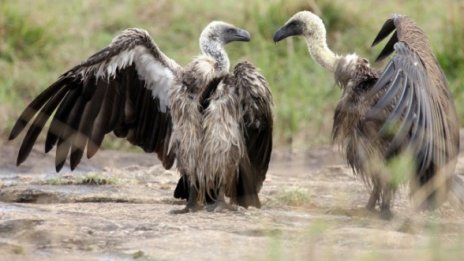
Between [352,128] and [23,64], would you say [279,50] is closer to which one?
[23,64]

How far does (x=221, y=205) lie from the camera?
720cm

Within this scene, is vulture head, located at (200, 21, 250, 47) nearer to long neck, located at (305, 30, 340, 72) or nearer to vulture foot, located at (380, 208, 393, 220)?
long neck, located at (305, 30, 340, 72)

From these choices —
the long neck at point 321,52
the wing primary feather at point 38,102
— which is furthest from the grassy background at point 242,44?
the wing primary feather at point 38,102

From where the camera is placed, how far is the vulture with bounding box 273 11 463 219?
20.9 ft

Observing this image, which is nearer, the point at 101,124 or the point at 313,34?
the point at 101,124

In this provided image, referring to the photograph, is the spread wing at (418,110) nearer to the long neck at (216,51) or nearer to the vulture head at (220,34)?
the long neck at (216,51)

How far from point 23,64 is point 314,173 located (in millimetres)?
3268

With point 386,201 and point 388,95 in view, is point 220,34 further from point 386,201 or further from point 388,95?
point 388,95

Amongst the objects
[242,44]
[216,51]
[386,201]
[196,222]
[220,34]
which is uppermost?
[242,44]

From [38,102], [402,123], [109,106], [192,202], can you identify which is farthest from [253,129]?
[38,102]

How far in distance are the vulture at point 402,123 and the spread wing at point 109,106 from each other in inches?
42.5

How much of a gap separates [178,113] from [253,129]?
1.42ft

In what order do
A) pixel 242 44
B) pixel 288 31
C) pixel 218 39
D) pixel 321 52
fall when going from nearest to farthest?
pixel 218 39 → pixel 321 52 → pixel 288 31 → pixel 242 44

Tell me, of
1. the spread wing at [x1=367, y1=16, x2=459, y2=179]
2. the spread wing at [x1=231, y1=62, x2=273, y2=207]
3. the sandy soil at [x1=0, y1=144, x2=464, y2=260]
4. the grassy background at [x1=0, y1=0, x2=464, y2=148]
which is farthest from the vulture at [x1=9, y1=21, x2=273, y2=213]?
the grassy background at [x1=0, y1=0, x2=464, y2=148]
